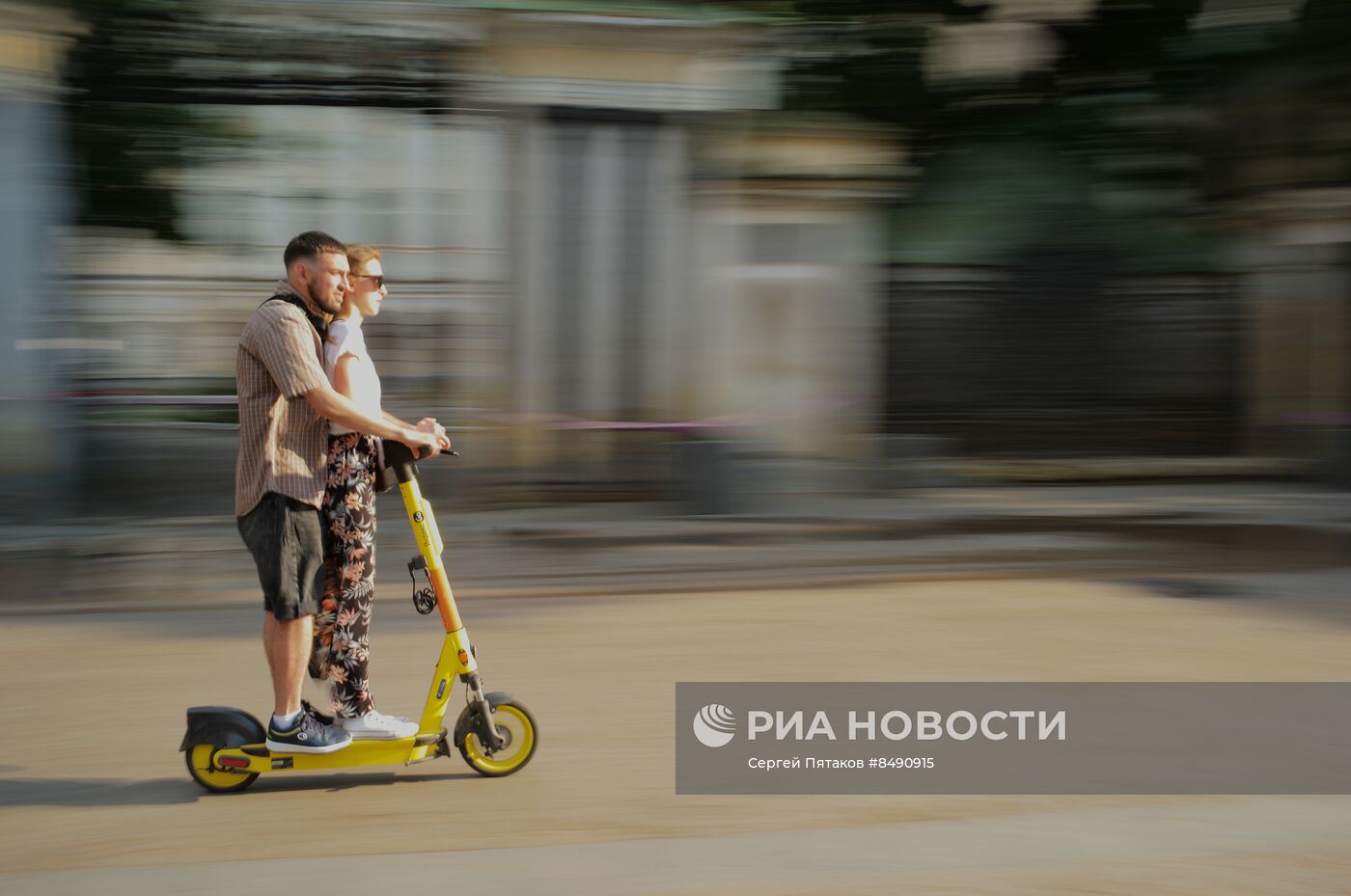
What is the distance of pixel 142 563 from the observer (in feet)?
A: 26.1

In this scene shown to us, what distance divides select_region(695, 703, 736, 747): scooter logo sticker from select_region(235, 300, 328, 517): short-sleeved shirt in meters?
1.45

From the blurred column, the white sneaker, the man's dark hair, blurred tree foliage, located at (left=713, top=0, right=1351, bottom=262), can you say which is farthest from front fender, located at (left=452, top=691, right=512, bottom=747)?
the blurred column

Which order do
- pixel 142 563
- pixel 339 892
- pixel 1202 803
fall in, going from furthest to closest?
1. pixel 142 563
2. pixel 1202 803
3. pixel 339 892

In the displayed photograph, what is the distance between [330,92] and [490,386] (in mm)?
2206

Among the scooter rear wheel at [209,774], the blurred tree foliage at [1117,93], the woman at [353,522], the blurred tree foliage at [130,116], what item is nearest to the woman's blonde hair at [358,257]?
the woman at [353,522]

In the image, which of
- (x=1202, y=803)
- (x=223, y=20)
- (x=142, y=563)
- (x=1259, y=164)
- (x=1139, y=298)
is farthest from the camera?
(x=1139, y=298)

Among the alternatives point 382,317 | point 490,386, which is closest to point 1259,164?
point 490,386

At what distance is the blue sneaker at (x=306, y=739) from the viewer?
407cm

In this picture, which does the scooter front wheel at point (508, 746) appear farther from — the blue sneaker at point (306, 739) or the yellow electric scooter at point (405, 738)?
the blue sneaker at point (306, 739)

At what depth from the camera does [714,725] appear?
4.68 m

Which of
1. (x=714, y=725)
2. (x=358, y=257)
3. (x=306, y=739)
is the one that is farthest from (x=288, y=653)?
(x=714, y=725)

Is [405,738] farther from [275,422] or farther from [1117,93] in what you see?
[1117,93]

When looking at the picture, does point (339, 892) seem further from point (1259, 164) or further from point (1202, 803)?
point (1259, 164)

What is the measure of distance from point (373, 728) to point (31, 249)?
6.77 metres
